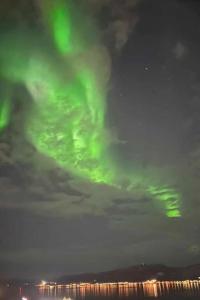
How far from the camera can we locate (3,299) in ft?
→ 354

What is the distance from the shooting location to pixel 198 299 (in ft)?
637

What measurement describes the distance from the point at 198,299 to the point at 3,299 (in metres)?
132

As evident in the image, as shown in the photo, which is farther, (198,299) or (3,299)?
(198,299)
